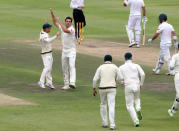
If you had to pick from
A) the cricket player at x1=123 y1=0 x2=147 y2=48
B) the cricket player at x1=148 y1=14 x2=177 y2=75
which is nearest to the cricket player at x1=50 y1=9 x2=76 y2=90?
the cricket player at x1=148 y1=14 x2=177 y2=75

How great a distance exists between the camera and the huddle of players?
1451 cm

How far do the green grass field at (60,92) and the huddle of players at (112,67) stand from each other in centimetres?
40

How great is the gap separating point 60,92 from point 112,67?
17.3 feet

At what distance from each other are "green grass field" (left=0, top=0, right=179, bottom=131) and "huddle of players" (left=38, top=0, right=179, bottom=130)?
404 mm

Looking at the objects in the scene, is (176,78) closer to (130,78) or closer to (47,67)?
(130,78)

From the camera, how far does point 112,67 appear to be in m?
14.5

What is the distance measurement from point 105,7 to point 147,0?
6.63 meters

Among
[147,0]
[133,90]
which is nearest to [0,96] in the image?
[133,90]

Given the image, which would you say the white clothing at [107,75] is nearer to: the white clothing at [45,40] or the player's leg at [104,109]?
the player's leg at [104,109]

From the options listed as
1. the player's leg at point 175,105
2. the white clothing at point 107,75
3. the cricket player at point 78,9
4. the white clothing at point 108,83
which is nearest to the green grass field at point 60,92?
the player's leg at point 175,105

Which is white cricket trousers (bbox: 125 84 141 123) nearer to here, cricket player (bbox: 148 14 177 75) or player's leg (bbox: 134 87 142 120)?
player's leg (bbox: 134 87 142 120)

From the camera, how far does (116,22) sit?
38.4 m

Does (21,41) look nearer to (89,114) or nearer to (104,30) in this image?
(104,30)

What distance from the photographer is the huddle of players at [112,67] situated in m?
14.5
